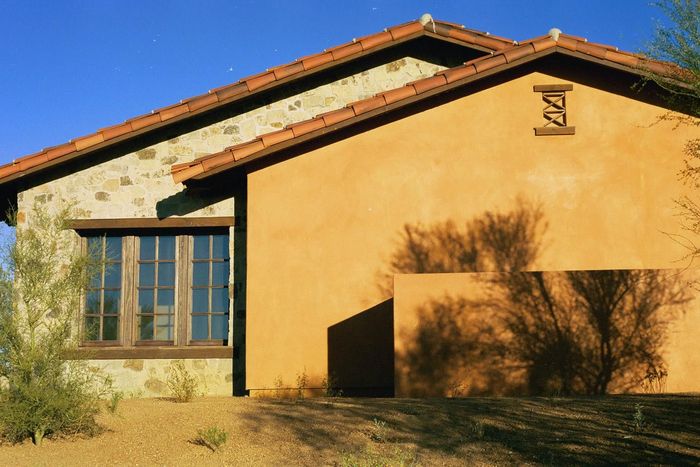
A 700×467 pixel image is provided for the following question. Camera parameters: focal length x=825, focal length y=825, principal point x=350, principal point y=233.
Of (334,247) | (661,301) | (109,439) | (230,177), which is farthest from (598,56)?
(109,439)

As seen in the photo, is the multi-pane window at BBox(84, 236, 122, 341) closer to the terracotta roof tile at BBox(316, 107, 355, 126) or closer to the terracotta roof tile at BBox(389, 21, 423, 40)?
the terracotta roof tile at BBox(316, 107, 355, 126)

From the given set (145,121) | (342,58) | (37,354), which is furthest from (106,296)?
(342,58)

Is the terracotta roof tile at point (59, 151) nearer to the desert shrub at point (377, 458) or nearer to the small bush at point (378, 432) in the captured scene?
the small bush at point (378, 432)

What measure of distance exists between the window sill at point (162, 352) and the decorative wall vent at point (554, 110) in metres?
5.87

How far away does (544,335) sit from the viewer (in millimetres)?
10148

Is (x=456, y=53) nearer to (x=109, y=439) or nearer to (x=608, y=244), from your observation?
(x=608, y=244)

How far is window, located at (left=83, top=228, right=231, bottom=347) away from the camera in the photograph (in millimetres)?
13227

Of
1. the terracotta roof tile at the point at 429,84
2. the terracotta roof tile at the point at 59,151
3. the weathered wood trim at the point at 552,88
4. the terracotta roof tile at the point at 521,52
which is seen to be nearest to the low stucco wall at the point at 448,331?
the terracotta roof tile at the point at 429,84

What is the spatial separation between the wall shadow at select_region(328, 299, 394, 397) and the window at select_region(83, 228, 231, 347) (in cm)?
231

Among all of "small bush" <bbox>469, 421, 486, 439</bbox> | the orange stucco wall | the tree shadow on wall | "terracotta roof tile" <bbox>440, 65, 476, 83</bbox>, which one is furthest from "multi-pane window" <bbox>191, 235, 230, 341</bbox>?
"small bush" <bbox>469, 421, 486, 439</bbox>

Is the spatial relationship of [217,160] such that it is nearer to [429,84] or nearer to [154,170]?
[154,170]

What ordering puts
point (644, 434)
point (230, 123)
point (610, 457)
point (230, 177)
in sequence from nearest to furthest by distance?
point (610, 457), point (644, 434), point (230, 177), point (230, 123)

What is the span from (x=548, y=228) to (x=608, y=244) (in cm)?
87

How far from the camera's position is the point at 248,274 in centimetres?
1188
